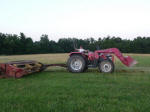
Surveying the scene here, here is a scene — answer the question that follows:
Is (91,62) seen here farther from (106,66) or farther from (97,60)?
(106,66)

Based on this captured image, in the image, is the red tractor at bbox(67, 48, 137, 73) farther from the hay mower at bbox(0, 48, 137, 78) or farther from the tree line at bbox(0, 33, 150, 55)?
the tree line at bbox(0, 33, 150, 55)

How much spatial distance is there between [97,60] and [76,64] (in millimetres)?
1224

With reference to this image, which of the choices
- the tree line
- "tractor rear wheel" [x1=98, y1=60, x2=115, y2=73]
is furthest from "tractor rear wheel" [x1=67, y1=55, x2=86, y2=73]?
the tree line

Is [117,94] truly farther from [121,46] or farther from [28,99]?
[121,46]

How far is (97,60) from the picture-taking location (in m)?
8.87

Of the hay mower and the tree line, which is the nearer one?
the hay mower

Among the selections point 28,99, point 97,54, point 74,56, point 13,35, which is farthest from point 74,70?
point 13,35

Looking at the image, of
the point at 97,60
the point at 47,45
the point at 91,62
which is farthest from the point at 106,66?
the point at 47,45

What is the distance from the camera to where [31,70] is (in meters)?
8.28

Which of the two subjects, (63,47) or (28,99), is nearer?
(28,99)

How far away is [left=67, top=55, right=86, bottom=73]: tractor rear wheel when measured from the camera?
9.02 m

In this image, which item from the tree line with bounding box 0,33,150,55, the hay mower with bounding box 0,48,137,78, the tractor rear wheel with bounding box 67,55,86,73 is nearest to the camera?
the hay mower with bounding box 0,48,137,78

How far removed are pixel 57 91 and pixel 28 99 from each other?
0.93 meters

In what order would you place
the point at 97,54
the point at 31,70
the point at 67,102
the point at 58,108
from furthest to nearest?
the point at 97,54
the point at 31,70
the point at 67,102
the point at 58,108
